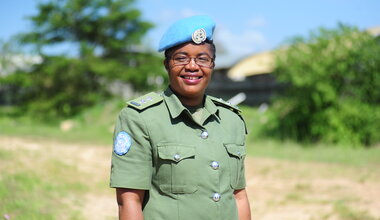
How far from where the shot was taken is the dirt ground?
489 centimetres

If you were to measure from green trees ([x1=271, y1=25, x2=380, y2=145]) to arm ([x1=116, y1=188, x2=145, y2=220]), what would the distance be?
8.69 meters

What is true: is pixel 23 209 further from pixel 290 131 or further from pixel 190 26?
pixel 290 131

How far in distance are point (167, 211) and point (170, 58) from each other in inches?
23.7

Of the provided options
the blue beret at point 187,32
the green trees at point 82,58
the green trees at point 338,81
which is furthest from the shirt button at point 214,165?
the green trees at point 82,58

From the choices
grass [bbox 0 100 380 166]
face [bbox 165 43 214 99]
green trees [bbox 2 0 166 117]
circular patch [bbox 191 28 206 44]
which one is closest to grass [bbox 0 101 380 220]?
grass [bbox 0 100 380 166]

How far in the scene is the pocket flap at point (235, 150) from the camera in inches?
71.1

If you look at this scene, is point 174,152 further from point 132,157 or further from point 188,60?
point 188,60

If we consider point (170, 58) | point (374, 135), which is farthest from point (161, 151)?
point (374, 135)

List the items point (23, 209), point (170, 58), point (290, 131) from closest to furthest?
1. point (170, 58)
2. point (23, 209)
3. point (290, 131)

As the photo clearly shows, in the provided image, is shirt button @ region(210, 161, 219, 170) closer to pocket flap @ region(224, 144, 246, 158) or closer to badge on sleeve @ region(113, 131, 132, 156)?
pocket flap @ region(224, 144, 246, 158)

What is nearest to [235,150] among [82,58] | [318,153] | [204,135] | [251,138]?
[204,135]

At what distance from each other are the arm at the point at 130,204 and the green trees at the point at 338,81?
8689mm

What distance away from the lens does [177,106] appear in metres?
1.76

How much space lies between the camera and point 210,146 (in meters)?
1.76
